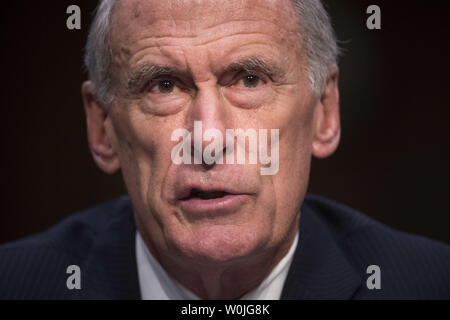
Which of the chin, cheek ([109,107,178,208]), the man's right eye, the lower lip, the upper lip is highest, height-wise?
the man's right eye

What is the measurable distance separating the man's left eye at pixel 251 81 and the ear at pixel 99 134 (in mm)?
487

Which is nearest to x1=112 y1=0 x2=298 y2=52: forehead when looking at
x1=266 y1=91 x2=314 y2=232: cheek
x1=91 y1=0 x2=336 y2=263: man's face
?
x1=91 y1=0 x2=336 y2=263: man's face

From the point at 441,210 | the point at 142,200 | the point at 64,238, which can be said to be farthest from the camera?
the point at 441,210

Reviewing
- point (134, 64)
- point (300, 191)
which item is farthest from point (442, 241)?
point (134, 64)

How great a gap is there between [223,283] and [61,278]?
1.75 feet

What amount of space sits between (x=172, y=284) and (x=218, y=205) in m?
0.45

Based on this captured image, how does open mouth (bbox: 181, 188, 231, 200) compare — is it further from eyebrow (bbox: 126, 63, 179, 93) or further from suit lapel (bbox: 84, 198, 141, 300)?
suit lapel (bbox: 84, 198, 141, 300)

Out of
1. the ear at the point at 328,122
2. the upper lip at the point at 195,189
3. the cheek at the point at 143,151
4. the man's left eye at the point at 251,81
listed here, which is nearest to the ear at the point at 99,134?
the cheek at the point at 143,151

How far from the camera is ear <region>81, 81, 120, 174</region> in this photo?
6.24 ft

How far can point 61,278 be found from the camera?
77.3 inches

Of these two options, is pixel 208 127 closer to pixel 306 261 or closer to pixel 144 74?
pixel 144 74

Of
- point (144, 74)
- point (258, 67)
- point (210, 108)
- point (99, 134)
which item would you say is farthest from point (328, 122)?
point (99, 134)

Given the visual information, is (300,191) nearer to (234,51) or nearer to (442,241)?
(234,51)

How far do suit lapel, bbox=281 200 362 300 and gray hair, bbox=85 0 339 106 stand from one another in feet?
1.63
